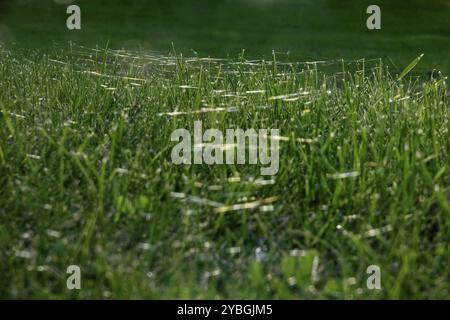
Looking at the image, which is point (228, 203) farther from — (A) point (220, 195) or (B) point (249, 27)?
(B) point (249, 27)

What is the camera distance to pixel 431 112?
3.71 meters

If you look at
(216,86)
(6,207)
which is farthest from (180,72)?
(6,207)

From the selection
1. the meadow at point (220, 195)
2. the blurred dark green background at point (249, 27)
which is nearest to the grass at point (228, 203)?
the meadow at point (220, 195)

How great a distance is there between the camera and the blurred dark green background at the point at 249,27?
25.1ft

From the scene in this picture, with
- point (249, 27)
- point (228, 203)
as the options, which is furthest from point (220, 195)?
point (249, 27)

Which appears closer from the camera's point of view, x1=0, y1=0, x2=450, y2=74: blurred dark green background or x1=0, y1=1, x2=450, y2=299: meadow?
x1=0, y1=1, x2=450, y2=299: meadow

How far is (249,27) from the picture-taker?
880 cm

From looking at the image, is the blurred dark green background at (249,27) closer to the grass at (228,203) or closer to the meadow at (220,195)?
the meadow at (220,195)

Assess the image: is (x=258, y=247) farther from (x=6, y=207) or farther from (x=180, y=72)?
(x=180, y=72)

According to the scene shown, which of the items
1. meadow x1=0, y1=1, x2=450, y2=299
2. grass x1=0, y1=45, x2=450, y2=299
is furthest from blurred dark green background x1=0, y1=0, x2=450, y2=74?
grass x1=0, y1=45, x2=450, y2=299

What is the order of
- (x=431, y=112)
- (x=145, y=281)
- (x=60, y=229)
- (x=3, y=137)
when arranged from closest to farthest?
(x=145, y=281), (x=60, y=229), (x=3, y=137), (x=431, y=112)

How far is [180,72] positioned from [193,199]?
1.60 m

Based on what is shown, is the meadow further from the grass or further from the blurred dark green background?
the blurred dark green background

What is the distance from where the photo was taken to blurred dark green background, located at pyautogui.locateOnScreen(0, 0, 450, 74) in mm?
7645
